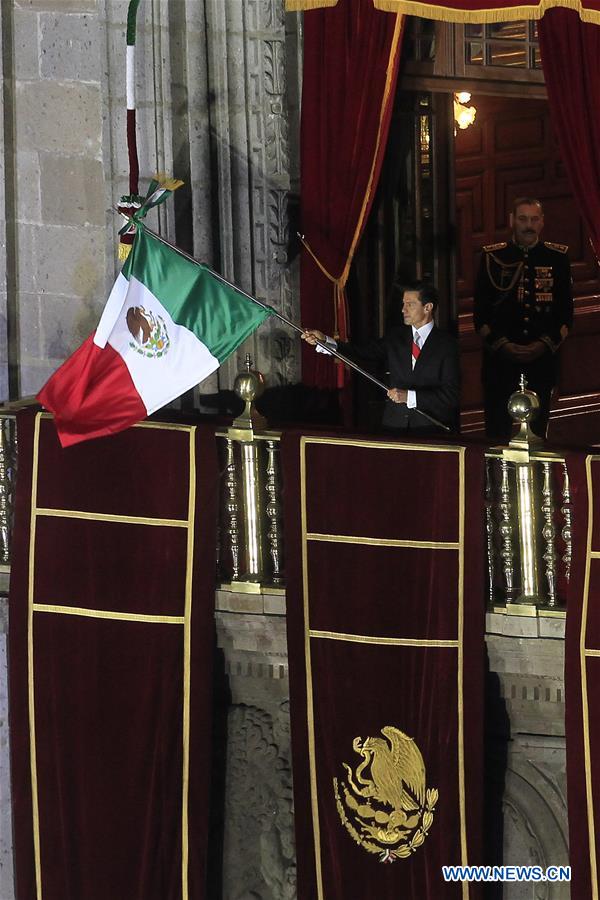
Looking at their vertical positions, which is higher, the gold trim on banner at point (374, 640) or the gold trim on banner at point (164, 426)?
the gold trim on banner at point (164, 426)

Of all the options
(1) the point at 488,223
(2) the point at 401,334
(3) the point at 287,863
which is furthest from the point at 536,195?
(3) the point at 287,863

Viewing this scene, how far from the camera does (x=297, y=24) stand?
10.5 m

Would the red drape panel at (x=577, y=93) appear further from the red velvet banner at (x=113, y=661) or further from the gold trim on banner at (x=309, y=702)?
the red velvet banner at (x=113, y=661)

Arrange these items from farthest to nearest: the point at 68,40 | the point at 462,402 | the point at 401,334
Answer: the point at 462,402
the point at 68,40
the point at 401,334

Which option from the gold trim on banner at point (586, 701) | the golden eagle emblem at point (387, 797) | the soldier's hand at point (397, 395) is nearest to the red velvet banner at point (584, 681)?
the gold trim on banner at point (586, 701)

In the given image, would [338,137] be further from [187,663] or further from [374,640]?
[187,663]

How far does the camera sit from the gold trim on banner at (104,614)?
369 inches

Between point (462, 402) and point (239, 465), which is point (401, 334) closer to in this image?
point (239, 465)

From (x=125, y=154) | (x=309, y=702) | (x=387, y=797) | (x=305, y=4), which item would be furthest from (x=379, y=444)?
(x=305, y=4)

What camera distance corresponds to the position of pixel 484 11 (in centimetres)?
974

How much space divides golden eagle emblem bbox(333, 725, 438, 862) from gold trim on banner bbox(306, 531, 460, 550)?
860mm

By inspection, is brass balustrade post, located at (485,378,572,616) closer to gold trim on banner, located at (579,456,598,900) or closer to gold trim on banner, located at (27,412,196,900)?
gold trim on banner, located at (579,456,598,900)

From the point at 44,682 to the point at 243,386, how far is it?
69.2 inches

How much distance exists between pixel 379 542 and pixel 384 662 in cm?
56
